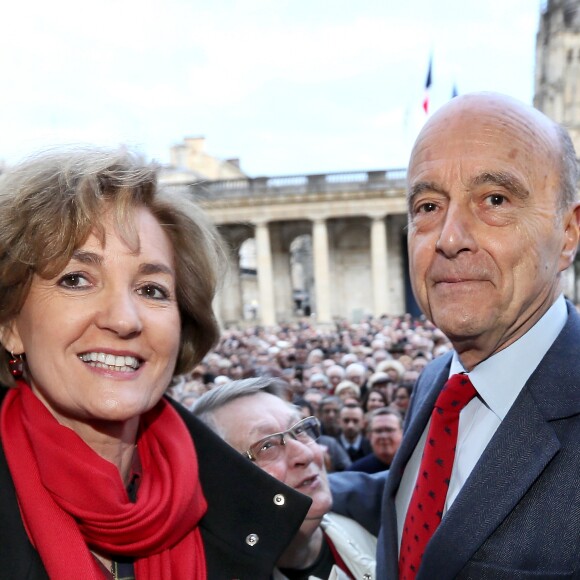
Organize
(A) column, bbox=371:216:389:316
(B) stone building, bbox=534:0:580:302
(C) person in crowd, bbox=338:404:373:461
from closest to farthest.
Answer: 1. (C) person in crowd, bbox=338:404:373:461
2. (A) column, bbox=371:216:389:316
3. (B) stone building, bbox=534:0:580:302

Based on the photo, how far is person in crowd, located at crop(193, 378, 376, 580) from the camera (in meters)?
3.03

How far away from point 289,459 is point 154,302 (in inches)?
49.9

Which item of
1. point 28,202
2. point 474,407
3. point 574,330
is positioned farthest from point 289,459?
point 28,202

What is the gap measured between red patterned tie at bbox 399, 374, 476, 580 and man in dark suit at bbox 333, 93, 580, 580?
29 millimetres

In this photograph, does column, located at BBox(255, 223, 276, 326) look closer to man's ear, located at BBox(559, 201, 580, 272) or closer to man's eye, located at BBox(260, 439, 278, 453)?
man's eye, located at BBox(260, 439, 278, 453)

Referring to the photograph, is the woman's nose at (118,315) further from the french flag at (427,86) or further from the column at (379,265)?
the column at (379,265)

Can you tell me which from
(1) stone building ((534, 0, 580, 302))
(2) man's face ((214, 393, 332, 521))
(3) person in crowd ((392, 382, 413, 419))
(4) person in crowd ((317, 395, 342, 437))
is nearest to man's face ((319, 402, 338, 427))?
(4) person in crowd ((317, 395, 342, 437))

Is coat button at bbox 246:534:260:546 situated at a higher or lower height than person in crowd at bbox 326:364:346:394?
higher

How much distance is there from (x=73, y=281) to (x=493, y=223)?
1.39m

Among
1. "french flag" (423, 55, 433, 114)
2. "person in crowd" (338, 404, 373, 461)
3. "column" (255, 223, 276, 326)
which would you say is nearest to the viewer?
"person in crowd" (338, 404, 373, 461)

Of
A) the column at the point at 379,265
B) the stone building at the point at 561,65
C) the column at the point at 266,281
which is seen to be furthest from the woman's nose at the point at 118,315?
the stone building at the point at 561,65

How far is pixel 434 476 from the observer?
2.36m

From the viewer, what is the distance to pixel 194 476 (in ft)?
7.84

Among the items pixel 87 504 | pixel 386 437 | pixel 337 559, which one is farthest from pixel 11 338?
pixel 386 437
